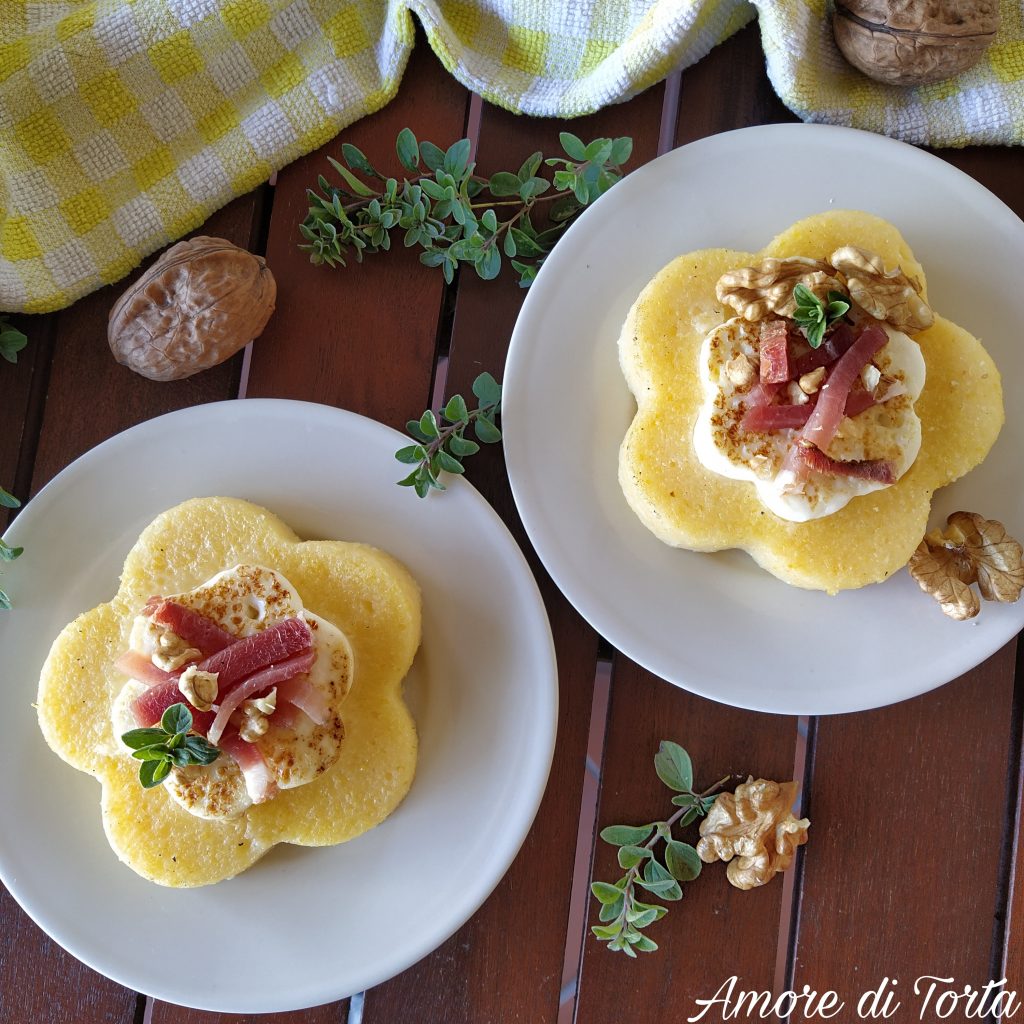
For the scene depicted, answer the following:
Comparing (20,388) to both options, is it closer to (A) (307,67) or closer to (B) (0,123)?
(B) (0,123)

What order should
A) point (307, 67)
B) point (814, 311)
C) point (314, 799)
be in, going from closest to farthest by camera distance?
point (814, 311), point (314, 799), point (307, 67)

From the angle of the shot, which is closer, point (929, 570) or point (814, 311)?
point (814, 311)

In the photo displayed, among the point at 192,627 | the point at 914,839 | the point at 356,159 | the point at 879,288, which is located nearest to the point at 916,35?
the point at 879,288

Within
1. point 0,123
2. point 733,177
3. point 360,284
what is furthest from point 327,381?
point 733,177

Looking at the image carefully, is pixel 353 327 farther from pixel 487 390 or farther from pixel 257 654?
pixel 257 654

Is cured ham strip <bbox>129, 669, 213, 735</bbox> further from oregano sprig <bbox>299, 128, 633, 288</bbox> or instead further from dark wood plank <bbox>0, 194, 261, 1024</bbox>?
oregano sprig <bbox>299, 128, 633, 288</bbox>

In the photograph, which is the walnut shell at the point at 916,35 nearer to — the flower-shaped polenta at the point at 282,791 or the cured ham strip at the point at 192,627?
the flower-shaped polenta at the point at 282,791
